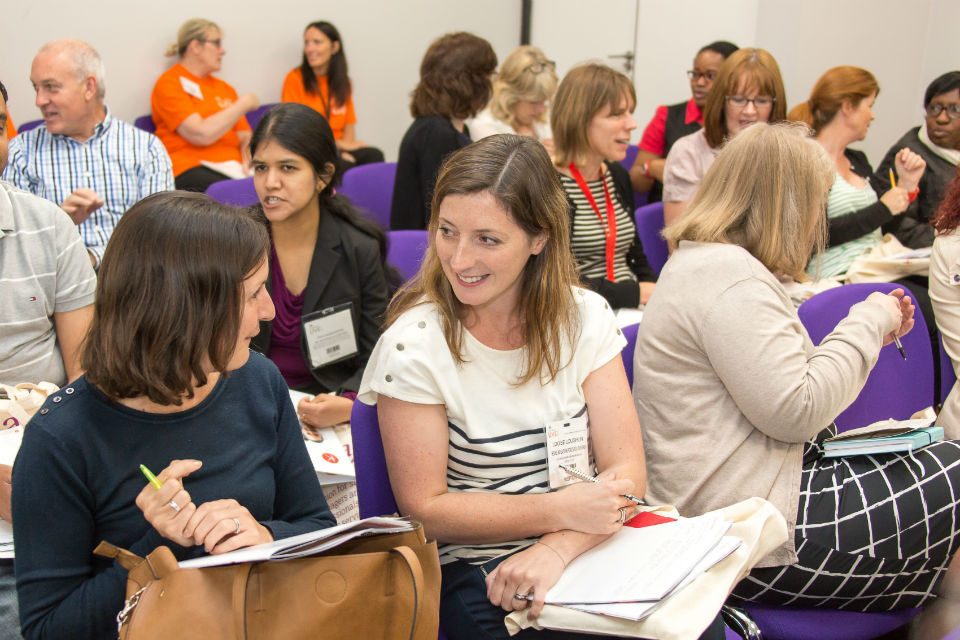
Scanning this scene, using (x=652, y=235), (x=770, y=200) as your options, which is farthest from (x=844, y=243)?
(x=770, y=200)

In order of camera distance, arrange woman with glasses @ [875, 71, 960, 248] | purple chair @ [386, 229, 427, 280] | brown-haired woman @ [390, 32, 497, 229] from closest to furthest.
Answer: purple chair @ [386, 229, 427, 280] < brown-haired woman @ [390, 32, 497, 229] < woman with glasses @ [875, 71, 960, 248]

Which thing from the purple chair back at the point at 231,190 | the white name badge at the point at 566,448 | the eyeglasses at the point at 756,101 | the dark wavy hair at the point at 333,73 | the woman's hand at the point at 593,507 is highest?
the dark wavy hair at the point at 333,73

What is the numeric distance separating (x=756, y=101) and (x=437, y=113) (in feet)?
4.79

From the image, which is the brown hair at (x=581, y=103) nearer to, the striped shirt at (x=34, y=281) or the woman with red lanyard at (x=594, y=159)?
the woman with red lanyard at (x=594, y=159)

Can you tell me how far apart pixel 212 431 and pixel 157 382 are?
167 mm

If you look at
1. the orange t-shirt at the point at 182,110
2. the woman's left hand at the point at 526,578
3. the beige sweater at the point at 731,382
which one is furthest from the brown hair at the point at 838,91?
the orange t-shirt at the point at 182,110

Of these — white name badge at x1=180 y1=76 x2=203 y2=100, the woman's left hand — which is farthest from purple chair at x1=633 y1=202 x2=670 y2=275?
white name badge at x1=180 y1=76 x2=203 y2=100

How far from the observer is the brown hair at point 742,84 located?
3.63m

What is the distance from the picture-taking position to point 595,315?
1.71m

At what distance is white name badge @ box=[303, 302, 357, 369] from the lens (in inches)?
89.8

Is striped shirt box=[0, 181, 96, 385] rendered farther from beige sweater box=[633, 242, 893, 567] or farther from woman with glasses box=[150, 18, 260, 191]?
woman with glasses box=[150, 18, 260, 191]

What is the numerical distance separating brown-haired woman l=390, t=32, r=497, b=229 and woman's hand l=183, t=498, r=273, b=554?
2.33m

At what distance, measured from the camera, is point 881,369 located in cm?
222

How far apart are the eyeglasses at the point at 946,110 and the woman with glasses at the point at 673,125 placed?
3.86 feet
